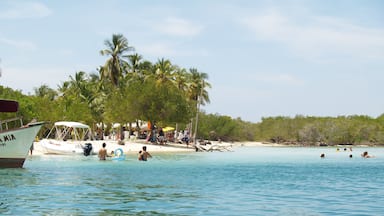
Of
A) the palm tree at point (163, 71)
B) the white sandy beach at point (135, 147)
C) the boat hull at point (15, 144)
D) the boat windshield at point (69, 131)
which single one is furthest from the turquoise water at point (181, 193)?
the palm tree at point (163, 71)

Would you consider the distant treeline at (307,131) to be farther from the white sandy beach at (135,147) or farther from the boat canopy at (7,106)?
the boat canopy at (7,106)

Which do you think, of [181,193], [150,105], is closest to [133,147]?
[150,105]

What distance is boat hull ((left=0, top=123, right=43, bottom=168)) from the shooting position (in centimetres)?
3419

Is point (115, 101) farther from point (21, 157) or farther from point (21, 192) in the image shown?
point (21, 192)

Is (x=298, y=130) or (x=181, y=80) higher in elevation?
(x=181, y=80)

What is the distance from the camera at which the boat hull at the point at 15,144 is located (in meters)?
34.2

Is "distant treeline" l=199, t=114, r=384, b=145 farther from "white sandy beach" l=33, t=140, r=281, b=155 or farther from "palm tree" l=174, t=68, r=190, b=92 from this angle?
"white sandy beach" l=33, t=140, r=281, b=155

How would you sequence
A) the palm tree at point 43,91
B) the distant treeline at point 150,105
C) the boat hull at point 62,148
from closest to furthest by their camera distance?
the boat hull at point 62,148 < the distant treeline at point 150,105 < the palm tree at point 43,91

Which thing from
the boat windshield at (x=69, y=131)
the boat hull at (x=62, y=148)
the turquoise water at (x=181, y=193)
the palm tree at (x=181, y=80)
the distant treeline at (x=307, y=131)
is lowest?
the turquoise water at (x=181, y=193)

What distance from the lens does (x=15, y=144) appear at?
1363 inches

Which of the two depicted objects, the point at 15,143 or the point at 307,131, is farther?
the point at 307,131

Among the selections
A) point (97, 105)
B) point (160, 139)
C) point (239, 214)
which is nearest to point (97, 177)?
point (239, 214)

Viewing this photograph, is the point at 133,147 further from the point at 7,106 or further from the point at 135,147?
the point at 7,106

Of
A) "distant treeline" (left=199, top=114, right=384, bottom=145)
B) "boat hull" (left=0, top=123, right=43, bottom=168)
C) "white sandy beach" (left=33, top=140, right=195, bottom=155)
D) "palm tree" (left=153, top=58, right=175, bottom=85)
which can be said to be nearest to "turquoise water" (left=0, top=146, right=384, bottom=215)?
"boat hull" (left=0, top=123, right=43, bottom=168)
